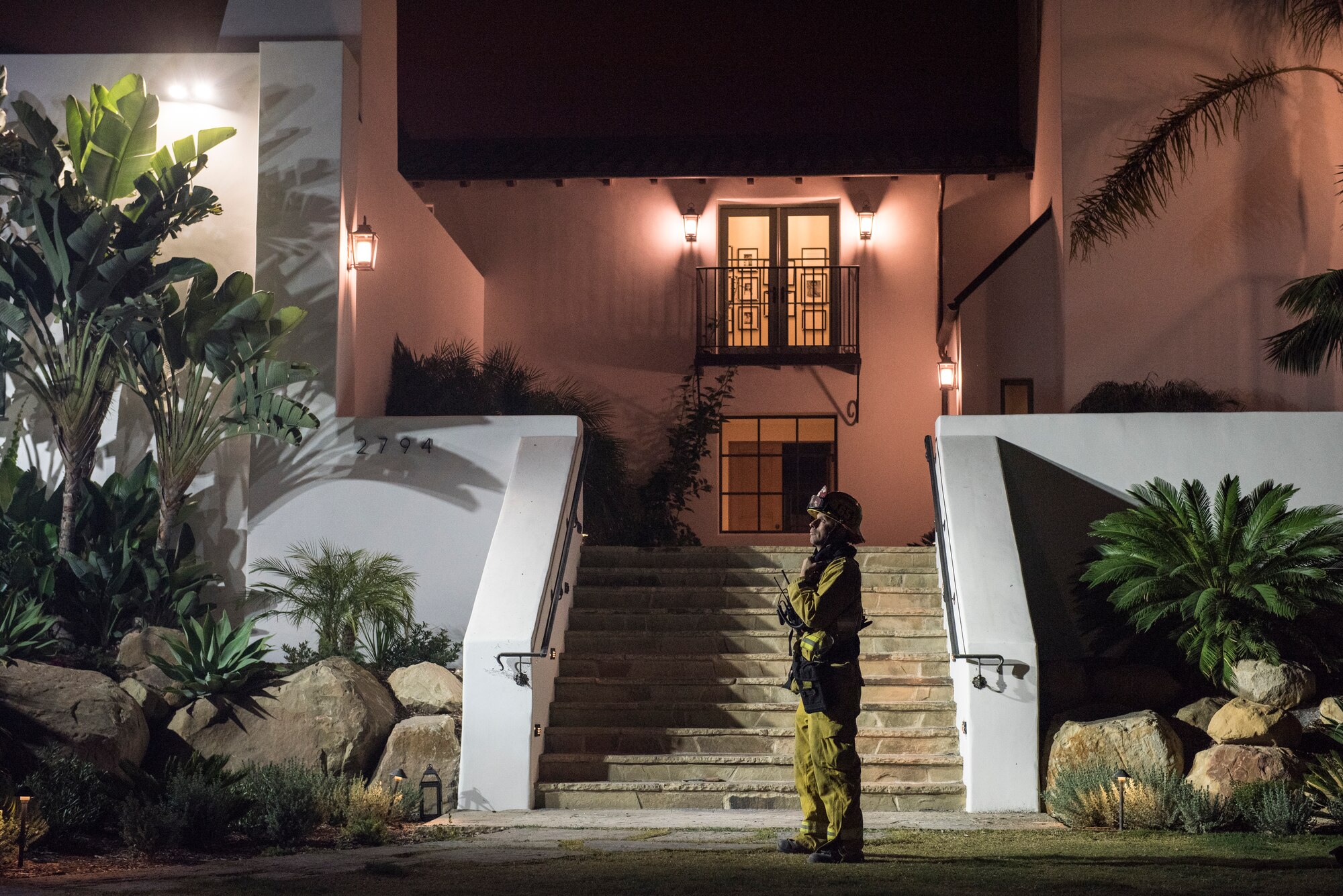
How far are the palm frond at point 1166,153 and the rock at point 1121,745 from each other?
6192mm

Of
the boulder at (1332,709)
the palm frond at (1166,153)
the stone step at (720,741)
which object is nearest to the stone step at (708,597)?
the stone step at (720,741)

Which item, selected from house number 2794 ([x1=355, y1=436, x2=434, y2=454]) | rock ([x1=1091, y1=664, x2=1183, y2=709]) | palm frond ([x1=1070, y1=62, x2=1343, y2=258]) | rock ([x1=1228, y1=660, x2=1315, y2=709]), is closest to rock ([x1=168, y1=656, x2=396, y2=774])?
house number 2794 ([x1=355, y1=436, x2=434, y2=454])

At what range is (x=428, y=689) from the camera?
10211 millimetres

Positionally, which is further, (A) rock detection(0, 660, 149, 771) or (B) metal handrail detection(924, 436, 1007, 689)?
(B) metal handrail detection(924, 436, 1007, 689)

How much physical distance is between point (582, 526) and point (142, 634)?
406 centimetres

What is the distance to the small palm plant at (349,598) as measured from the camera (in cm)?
1131

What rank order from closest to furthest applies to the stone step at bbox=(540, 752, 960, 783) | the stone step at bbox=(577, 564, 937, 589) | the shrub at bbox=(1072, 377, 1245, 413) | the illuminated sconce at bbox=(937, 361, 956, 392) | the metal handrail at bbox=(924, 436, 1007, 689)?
the metal handrail at bbox=(924, 436, 1007, 689) → the stone step at bbox=(540, 752, 960, 783) → the stone step at bbox=(577, 564, 937, 589) → the shrub at bbox=(1072, 377, 1245, 413) → the illuminated sconce at bbox=(937, 361, 956, 392)

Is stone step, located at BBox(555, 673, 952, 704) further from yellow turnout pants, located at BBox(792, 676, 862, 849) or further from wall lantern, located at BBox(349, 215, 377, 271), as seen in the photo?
wall lantern, located at BBox(349, 215, 377, 271)

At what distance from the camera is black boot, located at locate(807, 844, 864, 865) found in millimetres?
6656

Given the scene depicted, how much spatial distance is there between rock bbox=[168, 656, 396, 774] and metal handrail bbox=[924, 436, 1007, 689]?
427 cm

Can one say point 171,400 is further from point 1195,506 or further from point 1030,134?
point 1030,134

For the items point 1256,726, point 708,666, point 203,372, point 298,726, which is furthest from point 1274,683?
point 203,372

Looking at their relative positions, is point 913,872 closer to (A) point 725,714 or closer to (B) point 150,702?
(A) point 725,714

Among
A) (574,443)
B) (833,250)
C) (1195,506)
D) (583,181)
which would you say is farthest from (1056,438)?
(583,181)
